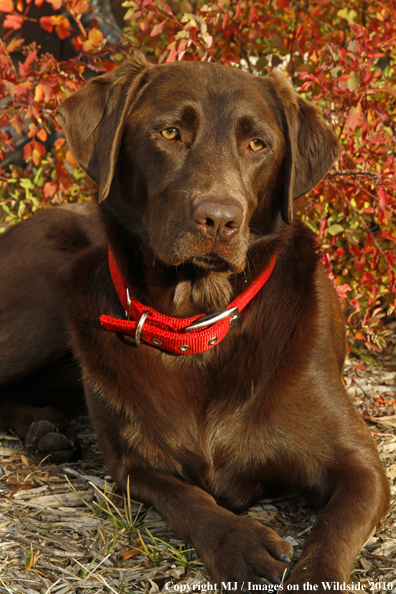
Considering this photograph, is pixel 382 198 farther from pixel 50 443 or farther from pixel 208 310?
pixel 50 443

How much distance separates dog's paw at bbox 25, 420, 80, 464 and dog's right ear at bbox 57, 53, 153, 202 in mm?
1162

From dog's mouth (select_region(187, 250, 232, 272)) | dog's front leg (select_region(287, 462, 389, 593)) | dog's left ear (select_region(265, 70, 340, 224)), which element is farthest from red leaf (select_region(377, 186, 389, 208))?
dog's front leg (select_region(287, 462, 389, 593))

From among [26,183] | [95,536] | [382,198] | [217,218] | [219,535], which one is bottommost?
[95,536]

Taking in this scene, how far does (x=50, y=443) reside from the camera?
2891 millimetres

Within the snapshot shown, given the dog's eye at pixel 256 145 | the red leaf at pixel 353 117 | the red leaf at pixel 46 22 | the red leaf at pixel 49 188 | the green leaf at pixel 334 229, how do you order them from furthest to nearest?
1. the red leaf at pixel 49 188
2. the red leaf at pixel 46 22
3. the green leaf at pixel 334 229
4. the red leaf at pixel 353 117
5. the dog's eye at pixel 256 145

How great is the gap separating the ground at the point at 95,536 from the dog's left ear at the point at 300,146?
3.94 feet

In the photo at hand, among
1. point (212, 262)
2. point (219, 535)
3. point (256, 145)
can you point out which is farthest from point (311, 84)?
point (219, 535)

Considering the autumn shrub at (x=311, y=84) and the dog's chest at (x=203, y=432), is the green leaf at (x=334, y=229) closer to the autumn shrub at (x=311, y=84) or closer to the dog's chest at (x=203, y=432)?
Result: the autumn shrub at (x=311, y=84)

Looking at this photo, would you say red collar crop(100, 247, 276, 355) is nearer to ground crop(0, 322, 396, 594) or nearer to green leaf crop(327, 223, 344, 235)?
ground crop(0, 322, 396, 594)

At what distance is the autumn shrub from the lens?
332 cm

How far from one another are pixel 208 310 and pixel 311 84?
1.79 meters

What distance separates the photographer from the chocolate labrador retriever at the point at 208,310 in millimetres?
2258

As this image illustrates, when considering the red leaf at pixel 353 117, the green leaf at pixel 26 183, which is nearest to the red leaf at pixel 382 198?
the red leaf at pixel 353 117

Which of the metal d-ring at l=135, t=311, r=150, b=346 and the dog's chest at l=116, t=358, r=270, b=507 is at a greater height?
the metal d-ring at l=135, t=311, r=150, b=346
